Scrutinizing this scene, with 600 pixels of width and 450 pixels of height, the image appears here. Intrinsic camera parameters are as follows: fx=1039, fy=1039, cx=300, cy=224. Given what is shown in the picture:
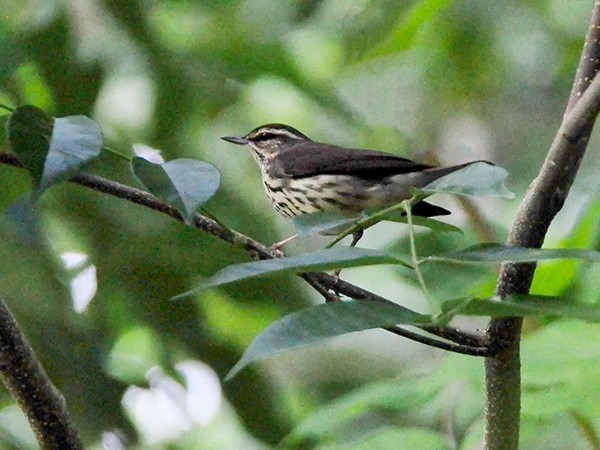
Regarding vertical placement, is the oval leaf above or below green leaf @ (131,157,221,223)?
below

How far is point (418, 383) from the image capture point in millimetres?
2102

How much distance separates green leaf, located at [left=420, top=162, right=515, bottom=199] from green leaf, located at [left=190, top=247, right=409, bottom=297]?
0.15 meters

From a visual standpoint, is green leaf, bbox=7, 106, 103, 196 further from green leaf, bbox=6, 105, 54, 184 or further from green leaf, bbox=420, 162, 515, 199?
green leaf, bbox=420, 162, 515, 199

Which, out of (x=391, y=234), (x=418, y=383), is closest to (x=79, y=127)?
(x=418, y=383)

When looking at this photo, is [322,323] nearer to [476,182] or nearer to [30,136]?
[476,182]

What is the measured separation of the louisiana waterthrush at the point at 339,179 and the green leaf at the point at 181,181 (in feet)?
4.68

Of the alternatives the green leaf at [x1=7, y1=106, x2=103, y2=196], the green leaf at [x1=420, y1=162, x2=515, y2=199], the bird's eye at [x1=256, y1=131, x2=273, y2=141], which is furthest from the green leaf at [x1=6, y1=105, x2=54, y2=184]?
the bird's eye at [x1=256, y1=131, x2=273, y2=141]

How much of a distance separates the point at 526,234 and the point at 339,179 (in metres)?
1.77

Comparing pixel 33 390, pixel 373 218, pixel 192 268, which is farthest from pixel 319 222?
pixel 192 268

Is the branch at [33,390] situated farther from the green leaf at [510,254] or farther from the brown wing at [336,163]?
the brown wing at [336,163]

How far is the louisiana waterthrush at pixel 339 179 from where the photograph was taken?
2957 millimetres

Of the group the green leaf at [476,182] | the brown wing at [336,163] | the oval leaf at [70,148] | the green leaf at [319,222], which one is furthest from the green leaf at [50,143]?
the brown wing at [336,163]

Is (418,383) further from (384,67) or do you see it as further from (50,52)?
→ (384,67)

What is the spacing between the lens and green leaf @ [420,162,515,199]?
1318 millimetres
